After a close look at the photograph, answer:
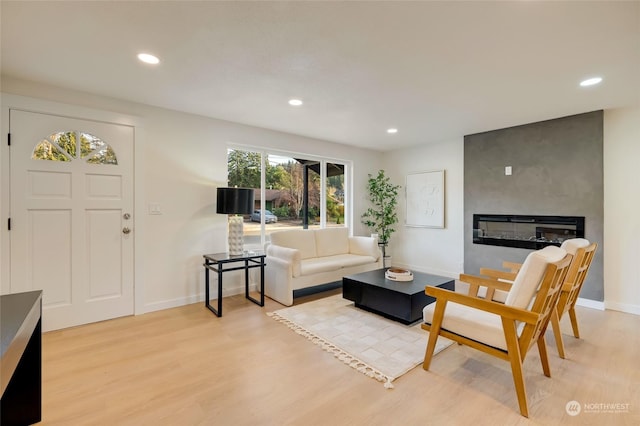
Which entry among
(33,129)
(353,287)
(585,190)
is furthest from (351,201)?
(33,129)

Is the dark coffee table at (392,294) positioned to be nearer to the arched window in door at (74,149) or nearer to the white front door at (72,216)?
the white front door at (72,216)

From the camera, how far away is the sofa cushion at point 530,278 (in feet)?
5.78

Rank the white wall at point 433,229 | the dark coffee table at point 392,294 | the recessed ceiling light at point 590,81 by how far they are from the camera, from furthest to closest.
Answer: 1. the white wall at point 433,229
2. the dark coffee table at point 392,294
3. the recessed ceiling light at point 590,81

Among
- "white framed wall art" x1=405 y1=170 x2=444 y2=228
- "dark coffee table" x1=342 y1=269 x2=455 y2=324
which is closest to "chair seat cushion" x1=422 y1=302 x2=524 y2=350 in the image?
"dark coffee table" x1=342 y1=269 x2=455 y2=324

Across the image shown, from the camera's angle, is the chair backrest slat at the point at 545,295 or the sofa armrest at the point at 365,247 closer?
the chair backrest slat at the point at 545,295

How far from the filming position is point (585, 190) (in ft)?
11.7

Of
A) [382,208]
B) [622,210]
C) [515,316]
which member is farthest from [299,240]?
[622,210]

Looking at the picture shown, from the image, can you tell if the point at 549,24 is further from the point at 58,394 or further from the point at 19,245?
the point at 19,245

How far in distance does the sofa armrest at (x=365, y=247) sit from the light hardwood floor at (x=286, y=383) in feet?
Result: 7.02

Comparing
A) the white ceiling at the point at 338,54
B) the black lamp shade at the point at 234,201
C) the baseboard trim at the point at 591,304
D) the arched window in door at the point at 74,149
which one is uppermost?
the white ceiling at the point at 338,54

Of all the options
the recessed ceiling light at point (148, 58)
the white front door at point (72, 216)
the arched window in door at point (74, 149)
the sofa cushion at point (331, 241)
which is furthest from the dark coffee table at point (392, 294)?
the arched window in door at point (74, 149)

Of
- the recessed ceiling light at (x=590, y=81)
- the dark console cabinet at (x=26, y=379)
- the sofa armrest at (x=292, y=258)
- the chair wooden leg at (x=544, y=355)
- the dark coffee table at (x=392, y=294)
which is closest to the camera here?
the dark console cabinet at (x=26, y=379)

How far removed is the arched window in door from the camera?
2.81 m

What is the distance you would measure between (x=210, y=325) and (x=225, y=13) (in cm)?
268
